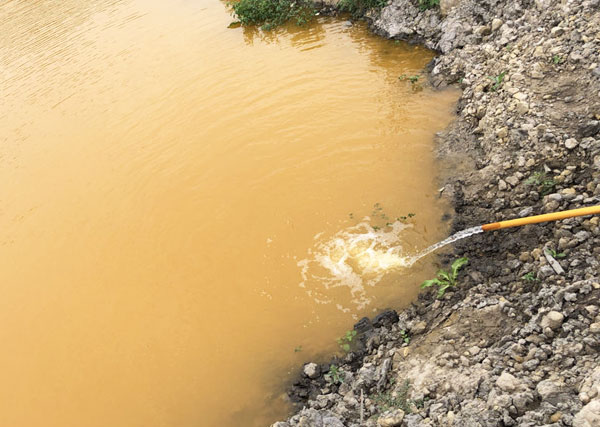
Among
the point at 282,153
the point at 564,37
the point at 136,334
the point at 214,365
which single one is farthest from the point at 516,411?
the point at 564,37

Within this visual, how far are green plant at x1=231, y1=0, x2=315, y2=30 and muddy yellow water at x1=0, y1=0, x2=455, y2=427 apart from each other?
30.0 inches

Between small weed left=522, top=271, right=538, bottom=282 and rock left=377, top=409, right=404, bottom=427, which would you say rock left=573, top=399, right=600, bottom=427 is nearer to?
rock left=377, top=409, right=404, bottom=427

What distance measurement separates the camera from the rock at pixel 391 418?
3.60m

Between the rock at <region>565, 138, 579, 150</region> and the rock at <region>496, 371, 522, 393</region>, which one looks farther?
the rock at <region>565, 138, 579, 150</region>

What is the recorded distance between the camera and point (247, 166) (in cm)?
737

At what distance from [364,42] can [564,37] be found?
13.9ft

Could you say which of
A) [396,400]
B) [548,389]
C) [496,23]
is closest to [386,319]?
[396,400]

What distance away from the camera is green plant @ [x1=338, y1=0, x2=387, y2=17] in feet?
33.7

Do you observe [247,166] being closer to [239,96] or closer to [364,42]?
[239,96]

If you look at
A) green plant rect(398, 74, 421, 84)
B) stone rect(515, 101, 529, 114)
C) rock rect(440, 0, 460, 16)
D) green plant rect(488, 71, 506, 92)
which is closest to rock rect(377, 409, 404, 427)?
stone rect(515, 101, 529, 114)

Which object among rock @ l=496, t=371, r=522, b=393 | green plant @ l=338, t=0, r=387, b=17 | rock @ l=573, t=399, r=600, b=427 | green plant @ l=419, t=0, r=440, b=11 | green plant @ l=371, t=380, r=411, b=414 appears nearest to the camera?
rock @ l=573, t=399, r=600, b=427

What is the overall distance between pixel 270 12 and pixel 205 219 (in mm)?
7048

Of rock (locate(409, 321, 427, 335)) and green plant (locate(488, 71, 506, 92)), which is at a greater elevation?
green plant (locate(488, 71, 506, 92))

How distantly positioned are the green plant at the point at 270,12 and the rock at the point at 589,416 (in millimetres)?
10438
